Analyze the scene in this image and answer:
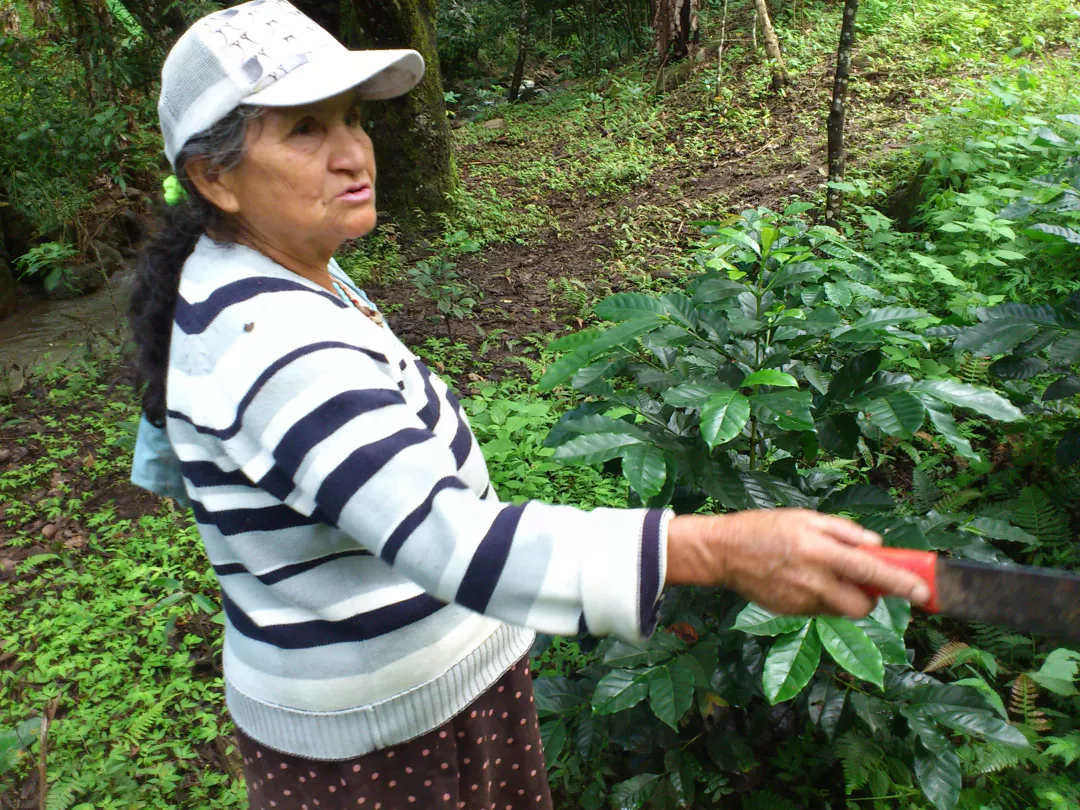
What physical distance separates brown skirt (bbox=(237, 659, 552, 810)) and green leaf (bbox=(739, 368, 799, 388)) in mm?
739

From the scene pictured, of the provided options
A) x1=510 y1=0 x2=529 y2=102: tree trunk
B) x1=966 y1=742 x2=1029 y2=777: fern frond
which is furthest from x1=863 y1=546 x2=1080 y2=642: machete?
x1=510 y1=0 x2=529 y2=102: tree trunk

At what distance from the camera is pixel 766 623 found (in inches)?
59.7

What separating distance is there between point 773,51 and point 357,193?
8.95 meters

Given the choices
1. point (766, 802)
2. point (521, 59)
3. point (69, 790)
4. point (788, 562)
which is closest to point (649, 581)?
point (788, 562)

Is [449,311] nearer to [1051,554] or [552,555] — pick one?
[1051,554]

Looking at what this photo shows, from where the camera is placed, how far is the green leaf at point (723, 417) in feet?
4.97

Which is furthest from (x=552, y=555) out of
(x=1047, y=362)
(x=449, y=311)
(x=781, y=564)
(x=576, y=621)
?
(x=449, y=311)

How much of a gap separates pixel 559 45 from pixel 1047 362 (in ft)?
40.9

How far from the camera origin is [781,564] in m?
0.94

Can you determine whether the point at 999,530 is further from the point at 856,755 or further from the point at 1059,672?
the point at 856,755

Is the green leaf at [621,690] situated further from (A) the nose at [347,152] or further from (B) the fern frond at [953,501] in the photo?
(B) the fern frond at [953,501]

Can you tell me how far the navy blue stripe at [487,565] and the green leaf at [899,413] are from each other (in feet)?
3.14

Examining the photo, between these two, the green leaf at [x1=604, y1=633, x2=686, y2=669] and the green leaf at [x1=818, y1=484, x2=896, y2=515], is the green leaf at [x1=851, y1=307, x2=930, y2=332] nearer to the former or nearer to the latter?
the green leaf at [x1=818, y1=484, x2=896, y2=515]

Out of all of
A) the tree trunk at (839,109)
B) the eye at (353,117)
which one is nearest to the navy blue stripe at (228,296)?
the eye at (353,117)
